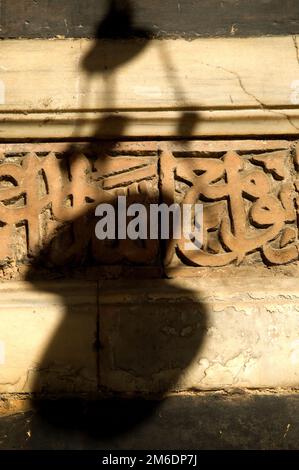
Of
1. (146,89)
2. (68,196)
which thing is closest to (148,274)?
(68,196)

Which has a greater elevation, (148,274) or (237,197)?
(237,197)

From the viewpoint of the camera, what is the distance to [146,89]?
2.04m

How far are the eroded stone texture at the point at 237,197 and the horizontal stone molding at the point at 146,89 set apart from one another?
8 cm

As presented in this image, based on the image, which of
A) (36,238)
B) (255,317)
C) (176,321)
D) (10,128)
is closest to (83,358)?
(176,321)

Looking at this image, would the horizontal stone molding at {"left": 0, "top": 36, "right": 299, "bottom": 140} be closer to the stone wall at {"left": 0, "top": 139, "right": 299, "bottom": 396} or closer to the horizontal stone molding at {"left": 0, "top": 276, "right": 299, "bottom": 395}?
the stone wall at {"left": 0, "top": 139, "right": 299, "bottom": 396}

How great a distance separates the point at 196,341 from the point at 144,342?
180mm

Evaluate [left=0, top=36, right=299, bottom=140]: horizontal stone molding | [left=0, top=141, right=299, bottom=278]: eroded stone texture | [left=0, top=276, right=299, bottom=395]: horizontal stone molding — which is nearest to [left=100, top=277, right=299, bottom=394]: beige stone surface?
[left=0, top=276, right=299, bottom=395]: horizontal stone molding

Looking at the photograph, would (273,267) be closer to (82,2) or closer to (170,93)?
(170,93)

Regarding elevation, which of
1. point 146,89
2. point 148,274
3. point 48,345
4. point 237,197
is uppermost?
point 146,89

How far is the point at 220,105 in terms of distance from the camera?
6.65 ft

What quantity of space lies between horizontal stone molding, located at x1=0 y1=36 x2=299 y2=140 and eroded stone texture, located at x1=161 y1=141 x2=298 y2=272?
77 mm

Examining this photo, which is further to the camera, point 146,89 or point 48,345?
point 146,89

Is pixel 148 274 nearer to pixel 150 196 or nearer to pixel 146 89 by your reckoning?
pixel 150 196

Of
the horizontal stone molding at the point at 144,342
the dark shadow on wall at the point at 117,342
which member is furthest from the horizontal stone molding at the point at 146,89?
the horizontal stone molding at the point at 144,342
